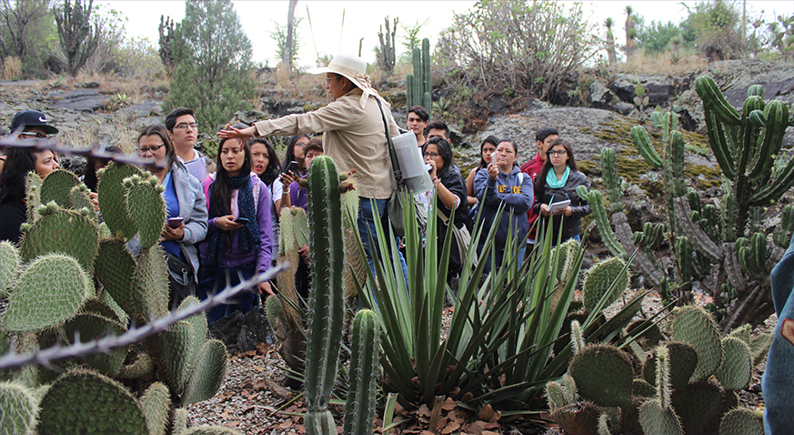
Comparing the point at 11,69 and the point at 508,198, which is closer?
the point at 508,198

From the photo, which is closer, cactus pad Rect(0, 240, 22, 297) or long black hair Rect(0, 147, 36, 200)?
A: cactus pad Rect(0, 240, 22, 297)

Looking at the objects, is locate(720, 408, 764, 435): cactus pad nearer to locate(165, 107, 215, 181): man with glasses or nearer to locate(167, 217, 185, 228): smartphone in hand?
locate(167, 217, 185, 228): smartphone in hand

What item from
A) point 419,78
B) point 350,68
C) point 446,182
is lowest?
point 446,182

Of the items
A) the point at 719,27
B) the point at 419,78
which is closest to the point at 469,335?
the point at 419,78

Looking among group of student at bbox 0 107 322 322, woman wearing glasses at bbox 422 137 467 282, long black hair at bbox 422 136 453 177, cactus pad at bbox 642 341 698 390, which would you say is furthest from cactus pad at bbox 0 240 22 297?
long black hair at bbox 422 136 453 177

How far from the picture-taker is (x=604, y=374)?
1.64m

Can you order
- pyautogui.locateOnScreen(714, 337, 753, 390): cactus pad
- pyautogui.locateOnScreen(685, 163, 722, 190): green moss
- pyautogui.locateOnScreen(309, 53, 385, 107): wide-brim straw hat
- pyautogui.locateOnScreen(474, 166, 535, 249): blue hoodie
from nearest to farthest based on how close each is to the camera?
pyautogui.locateOnScreen(714, 337, 753, 390): cactus pad < pyautogui.locateOnScreen(309, 53, 385, 107): wide-brim straw hat < pyautogui.locateOnScreen(474, 166, 535, 249): blue hoodie < pyautogui.locateOnScreen(685, 163, 722, 190): green moss

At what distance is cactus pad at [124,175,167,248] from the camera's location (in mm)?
1336

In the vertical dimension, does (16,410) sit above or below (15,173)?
below

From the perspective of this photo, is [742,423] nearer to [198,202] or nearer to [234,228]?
[234,228]

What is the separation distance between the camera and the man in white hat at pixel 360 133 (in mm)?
3416

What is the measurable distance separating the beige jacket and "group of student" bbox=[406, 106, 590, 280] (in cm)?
48

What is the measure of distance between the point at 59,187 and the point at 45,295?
87 centimetres

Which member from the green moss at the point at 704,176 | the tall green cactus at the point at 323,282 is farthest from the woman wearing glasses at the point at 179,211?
the green moss at the point at 704,176
